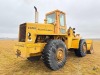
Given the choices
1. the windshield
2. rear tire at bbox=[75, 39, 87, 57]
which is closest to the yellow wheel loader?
the windshield

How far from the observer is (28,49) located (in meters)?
7.87

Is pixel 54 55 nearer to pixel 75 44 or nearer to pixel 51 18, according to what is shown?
pixel 51 18

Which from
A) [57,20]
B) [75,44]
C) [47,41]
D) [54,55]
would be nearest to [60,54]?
[54,55]

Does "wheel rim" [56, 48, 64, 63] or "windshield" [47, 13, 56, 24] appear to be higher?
"windshield" [47, 13, 56, 24]

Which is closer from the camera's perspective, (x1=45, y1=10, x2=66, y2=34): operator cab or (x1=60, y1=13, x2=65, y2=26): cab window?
(x1=45, y1=10, x2=66, y2=34): operator cab

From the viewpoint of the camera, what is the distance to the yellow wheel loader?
813 centimetres

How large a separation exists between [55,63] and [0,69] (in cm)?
331

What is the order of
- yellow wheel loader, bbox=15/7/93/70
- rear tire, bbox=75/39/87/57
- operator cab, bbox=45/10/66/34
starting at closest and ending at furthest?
yellow wheel loader, bbox=15/7/93/70, operator cab, bbox=45/10/66/34, rear tire, bbox=75/39/87/57

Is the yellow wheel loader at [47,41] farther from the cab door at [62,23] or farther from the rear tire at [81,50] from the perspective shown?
the rear tire at [81,50]

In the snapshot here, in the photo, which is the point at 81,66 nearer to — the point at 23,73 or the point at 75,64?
the point at 75,64

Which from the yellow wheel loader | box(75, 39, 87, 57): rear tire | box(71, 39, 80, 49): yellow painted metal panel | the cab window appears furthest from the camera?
box(75, 39, 87, 57): rear tire

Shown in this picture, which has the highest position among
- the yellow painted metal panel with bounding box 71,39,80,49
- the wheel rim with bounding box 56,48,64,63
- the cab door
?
the cab door

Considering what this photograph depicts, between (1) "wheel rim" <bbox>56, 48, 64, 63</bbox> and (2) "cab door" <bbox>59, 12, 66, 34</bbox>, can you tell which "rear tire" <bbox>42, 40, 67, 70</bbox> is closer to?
(1) "wheel rim" <bbox>56, 48, 64, 63</bbox>

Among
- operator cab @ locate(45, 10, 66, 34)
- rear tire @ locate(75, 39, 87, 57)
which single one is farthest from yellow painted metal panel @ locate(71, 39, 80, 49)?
operator cab @ locate(45, 10, 66, 34)
